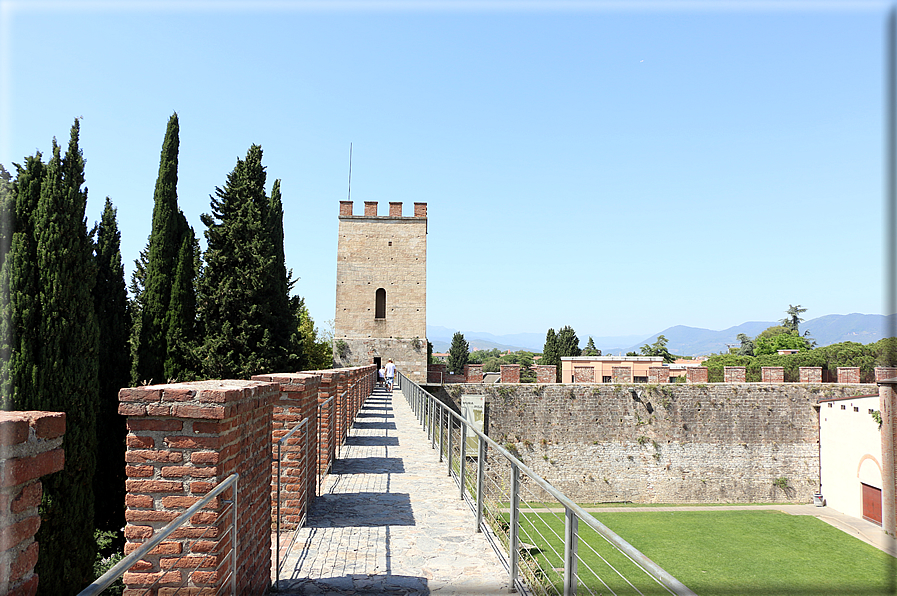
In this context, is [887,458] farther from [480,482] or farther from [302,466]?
[302,466]

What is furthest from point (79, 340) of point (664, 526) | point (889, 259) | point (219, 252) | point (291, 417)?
point (664, 526)

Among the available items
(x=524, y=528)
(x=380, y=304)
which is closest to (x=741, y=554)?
(x=524, y=528)

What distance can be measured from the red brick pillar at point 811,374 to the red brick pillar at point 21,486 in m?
29.3

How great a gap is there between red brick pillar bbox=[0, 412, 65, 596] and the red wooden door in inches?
939

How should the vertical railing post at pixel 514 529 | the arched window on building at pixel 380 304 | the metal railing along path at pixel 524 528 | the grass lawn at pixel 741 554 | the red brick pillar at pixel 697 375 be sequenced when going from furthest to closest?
1. the arched window on building at pixel 380 304
2. the red brick pillar at pixel 697 375
3. the grass lawn at pixel 741 554
4. the vertical railing post at pixel 514 529
5. the metal railing along path at pixel 524 528

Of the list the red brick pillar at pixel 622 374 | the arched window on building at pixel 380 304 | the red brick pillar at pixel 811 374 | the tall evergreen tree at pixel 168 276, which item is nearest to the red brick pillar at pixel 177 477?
the tall evergreen tree at pixel 168 276

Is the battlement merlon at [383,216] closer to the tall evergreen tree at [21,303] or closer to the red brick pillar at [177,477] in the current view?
the tall evergreen tree at [21,303]

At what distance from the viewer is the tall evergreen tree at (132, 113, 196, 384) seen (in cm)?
1964

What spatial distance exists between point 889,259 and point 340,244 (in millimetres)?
30088

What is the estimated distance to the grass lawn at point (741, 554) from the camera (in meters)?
13.7

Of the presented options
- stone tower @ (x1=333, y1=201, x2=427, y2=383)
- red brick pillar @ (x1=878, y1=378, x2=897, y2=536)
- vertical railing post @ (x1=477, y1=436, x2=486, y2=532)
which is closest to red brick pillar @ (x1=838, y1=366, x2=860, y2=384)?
red brick pillar @ (x1=878, y1=378, x2=897, y2=536)

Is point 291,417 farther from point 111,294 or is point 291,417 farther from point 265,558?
point 111,294

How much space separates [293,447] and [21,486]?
3.71 m

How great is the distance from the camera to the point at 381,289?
105 feet
